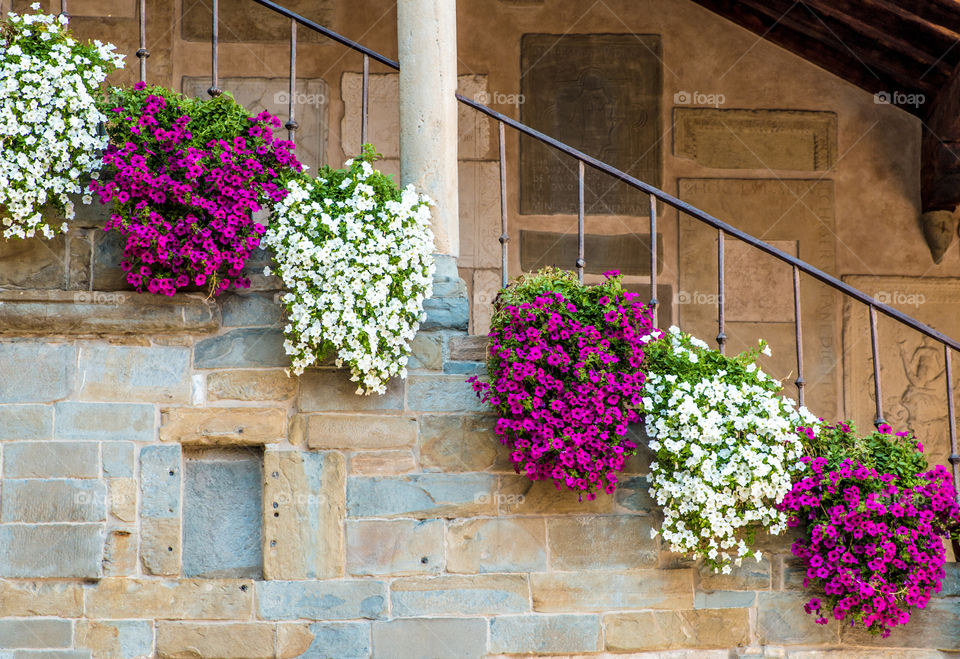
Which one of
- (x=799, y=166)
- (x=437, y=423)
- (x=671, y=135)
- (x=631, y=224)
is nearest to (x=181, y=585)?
(x=437, y=423)

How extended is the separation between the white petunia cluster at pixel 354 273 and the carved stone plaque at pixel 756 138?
8.36 ft

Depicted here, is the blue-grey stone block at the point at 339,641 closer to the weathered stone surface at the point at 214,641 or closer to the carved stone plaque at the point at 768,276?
the weathered stone surface at the point at 214,641

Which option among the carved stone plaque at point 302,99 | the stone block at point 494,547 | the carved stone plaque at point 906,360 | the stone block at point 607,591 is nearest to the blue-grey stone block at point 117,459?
the stone block at point 494,547

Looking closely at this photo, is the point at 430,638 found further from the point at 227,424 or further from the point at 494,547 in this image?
the point at 227,424

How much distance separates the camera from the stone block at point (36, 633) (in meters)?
3.90

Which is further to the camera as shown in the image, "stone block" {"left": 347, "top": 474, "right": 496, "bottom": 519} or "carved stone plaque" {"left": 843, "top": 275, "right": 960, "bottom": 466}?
"carved stone plaque" {"left": 843, "top": 275, "right": 960, "bottom": 466}

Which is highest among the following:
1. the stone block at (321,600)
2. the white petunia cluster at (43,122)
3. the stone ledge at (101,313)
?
the white petunia cluster at (43,122)

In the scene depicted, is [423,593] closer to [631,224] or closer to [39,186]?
[39,186]

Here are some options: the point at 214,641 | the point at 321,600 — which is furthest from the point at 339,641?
the point at 214,641

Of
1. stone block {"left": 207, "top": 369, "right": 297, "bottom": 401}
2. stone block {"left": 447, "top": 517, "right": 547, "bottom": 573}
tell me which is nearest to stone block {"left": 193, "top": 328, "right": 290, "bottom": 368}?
stone block {"left": 207, "top": 369, "right": 297, "bottom": 401}

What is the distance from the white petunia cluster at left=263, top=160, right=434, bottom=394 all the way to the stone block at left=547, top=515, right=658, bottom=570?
2.66ft

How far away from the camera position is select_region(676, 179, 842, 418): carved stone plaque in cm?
607

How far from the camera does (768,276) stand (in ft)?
20.1

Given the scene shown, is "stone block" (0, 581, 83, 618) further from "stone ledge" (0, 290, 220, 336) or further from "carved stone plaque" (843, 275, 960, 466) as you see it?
"carved stone plaque" (843, 275, 960, 466)
